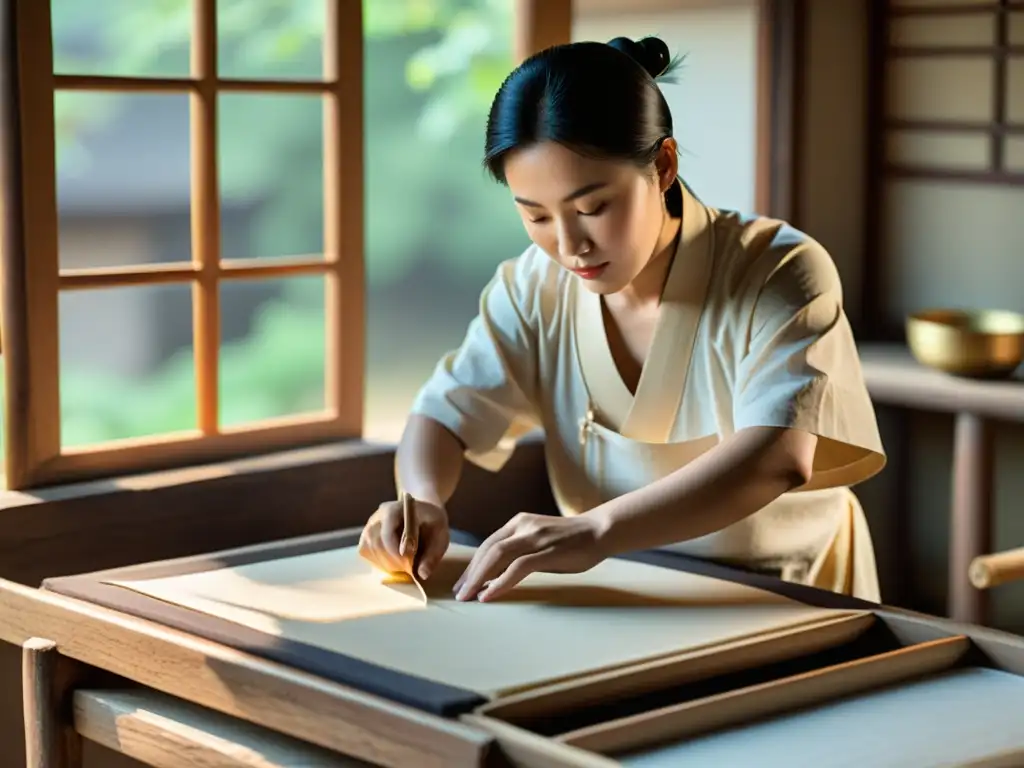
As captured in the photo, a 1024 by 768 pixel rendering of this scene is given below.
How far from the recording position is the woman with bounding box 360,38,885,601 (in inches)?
74.0

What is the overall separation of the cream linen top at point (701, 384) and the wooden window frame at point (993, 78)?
4.04ft

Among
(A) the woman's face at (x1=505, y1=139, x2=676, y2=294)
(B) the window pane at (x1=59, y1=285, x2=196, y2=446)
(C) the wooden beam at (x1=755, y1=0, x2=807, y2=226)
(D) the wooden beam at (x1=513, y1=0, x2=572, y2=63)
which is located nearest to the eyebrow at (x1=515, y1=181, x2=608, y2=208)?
(A) the woman's face at (x1=505, y1=139, x2=676, y2=294)

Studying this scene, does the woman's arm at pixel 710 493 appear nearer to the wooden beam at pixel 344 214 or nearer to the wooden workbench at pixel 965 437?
the wooden beam at pixel 344 214

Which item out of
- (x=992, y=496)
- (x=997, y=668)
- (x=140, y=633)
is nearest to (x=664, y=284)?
(x=997, y=668)

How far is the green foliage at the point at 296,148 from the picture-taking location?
95.1 inches

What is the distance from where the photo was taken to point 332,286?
2646 mm

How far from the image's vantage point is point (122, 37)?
2385 mm

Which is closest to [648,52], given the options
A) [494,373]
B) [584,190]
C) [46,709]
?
[584,190]

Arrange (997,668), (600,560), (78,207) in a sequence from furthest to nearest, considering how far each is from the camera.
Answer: (78,207)
(600,560)
(997,668)

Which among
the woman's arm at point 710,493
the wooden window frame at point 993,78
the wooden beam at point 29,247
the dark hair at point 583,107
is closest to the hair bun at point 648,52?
the dark hair at point 583,107

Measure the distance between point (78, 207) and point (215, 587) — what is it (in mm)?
785

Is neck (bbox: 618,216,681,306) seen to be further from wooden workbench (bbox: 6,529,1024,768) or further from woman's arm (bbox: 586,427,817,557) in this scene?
wooden workbench (bbox: 6,529,1024,768)

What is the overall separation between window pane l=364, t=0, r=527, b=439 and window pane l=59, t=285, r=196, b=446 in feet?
1.36

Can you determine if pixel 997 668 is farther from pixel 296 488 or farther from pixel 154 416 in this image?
pixel 154 416
